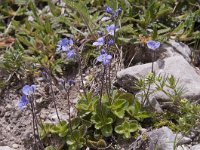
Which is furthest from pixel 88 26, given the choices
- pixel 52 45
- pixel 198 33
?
pixel 198 33

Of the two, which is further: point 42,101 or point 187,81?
point 42,101

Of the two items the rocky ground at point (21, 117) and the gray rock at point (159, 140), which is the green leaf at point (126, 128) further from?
the rocky ground at point (21, 117)

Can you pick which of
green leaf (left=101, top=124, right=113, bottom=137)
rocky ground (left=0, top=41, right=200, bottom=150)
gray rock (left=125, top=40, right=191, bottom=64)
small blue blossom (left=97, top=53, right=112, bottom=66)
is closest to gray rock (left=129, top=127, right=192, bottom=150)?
rocky ground (left=0, top=41, right=200, bottom=150)

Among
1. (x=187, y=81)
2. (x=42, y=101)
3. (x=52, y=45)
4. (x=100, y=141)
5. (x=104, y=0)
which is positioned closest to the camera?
(x=100, y=141)

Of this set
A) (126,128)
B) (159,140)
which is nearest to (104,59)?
(126,128)

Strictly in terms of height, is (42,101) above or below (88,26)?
below

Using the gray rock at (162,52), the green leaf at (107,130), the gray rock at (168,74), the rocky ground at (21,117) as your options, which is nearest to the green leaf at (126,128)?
the green leaf at (107,130)

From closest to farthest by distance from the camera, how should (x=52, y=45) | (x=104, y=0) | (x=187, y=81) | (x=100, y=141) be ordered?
1. (x=100, y=141)
2. (x=187, y=81)
3. (x=52, y=45)
4. (x=104, y=0)

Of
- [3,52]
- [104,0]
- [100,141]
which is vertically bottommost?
[100,141]

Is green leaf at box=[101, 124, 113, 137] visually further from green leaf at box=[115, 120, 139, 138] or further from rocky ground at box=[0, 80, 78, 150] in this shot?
rocky ground at box=[0, 80, 78, 150]

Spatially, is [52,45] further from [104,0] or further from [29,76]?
[104,0]
